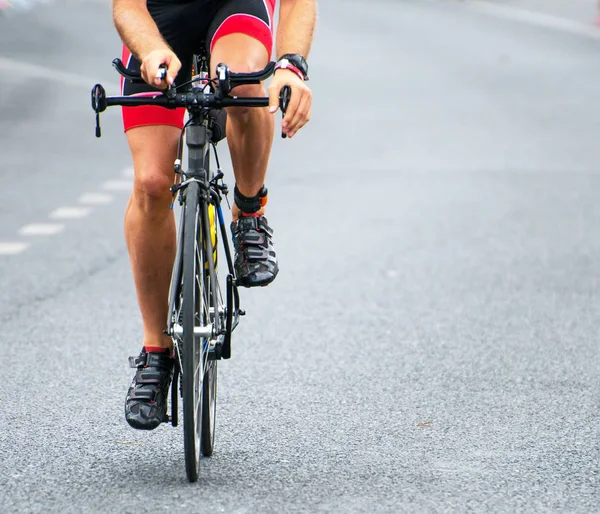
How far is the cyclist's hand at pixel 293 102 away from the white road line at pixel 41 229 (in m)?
5.55

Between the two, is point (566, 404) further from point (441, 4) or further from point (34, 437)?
point (441, 4)

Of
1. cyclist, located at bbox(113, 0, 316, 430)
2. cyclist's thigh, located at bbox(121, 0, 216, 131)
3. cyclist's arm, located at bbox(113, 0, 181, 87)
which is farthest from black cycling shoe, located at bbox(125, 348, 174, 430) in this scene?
cyclist's arm, located at bbox(113, 0, 181, 87)

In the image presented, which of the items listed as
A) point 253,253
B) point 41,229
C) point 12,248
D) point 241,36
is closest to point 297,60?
point 241,36

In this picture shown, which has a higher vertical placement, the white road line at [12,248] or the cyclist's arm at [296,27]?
the cyclist's arm at [296,27]

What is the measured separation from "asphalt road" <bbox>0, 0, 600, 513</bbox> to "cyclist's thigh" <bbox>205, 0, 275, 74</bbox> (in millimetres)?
1399

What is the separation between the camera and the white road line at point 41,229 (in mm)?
9148

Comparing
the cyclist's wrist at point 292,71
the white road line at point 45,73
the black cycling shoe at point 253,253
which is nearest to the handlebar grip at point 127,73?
the cyclist's wrist at point 292,71

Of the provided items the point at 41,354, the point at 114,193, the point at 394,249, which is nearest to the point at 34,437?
the point at 41,354

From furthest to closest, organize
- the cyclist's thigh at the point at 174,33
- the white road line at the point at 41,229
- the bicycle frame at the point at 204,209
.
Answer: the white road line at the point at 41,229 → the cyclist's thigh at the point at 174,33 → the bicycle frame at the point at 204,209

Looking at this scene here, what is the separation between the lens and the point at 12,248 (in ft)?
28.3

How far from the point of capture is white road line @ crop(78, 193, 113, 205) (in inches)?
410

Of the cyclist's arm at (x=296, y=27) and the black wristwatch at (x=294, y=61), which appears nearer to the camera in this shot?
the black wristwatch at (x=294, y=61)

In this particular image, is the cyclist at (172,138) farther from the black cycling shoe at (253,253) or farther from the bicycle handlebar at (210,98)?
the bicycle handlebar at (210,98)

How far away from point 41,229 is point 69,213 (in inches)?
25.8
